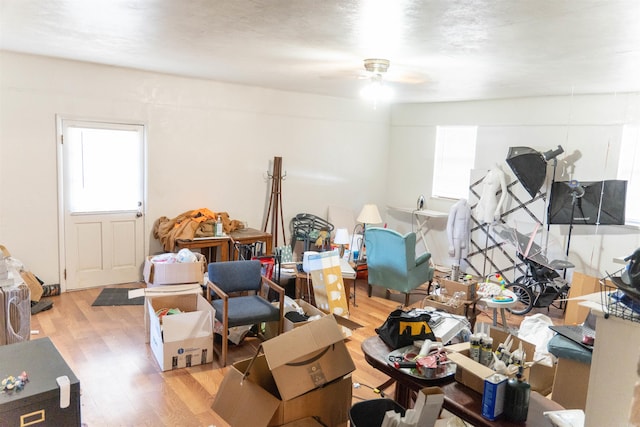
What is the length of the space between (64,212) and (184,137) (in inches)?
62.4

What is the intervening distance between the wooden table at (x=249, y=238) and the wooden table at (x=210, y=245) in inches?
3.3

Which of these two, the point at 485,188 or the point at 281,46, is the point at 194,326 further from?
the point at 485,188

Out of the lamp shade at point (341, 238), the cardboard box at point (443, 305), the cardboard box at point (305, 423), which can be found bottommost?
the cardboard box at point (305, 423)

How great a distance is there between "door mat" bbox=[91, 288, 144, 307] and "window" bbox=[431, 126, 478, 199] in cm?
456

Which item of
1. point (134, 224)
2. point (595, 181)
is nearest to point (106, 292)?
point (134, 224)

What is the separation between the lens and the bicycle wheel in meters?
4.93

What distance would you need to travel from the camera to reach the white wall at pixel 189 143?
4555mm

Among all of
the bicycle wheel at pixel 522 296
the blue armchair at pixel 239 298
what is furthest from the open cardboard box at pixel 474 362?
the bicycle wheel at pixel 522 296

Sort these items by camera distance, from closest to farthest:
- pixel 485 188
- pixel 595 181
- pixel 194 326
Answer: pixel 194 326, pixel 595 181, pixel 485 188

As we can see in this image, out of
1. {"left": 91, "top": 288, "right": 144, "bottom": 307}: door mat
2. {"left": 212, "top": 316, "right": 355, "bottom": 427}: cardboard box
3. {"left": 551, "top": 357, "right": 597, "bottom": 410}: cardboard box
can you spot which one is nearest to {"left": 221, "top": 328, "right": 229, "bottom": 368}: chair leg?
{"left": 212, "top": 316, "right": 355, "bottom": 427}: cardboard box

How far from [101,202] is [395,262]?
134 inches

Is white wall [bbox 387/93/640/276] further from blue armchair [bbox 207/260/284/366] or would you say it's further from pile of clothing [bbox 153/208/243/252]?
pile of clothing [bbox 153/208/243/252]

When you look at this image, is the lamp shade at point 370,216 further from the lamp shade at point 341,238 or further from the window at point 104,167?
the window at point 104,167

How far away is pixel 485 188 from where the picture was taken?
233 inches
